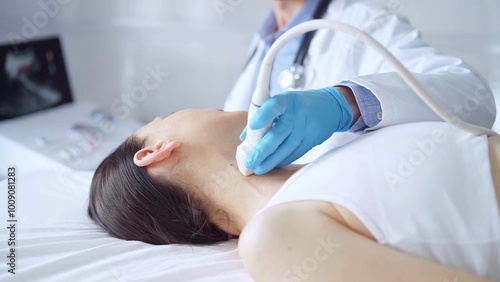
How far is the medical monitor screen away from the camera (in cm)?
191

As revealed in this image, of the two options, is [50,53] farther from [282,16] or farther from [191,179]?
[191,179]

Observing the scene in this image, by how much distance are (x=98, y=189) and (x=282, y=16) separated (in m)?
0.82

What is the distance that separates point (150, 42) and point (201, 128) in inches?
49.8

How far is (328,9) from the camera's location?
1.49m

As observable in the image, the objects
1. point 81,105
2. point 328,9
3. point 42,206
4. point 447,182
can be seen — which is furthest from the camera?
point 81,105

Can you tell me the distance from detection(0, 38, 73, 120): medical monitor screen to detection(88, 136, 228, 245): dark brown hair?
3.55 ft

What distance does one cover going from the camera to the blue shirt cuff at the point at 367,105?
91 centimetres

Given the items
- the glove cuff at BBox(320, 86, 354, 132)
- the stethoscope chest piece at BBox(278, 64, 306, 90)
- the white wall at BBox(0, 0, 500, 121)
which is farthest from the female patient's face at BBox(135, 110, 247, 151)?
the white wall at BBox(0, 0, 500, 121)

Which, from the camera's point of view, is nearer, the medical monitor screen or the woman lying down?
the woman lying down

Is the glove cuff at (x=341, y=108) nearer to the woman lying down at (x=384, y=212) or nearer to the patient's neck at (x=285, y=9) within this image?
the woman lying down at (x=384, y=212)

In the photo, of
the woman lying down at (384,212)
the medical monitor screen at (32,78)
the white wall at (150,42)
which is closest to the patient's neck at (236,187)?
the woman lying down at (384,212)

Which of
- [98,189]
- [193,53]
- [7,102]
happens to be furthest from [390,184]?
[7,102]

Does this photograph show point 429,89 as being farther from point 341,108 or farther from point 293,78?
point 293,78

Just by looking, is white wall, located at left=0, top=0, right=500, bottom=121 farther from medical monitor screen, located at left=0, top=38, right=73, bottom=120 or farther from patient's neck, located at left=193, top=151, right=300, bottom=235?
patient's neck, located at left=193, top=151, right=300, bottom=235
